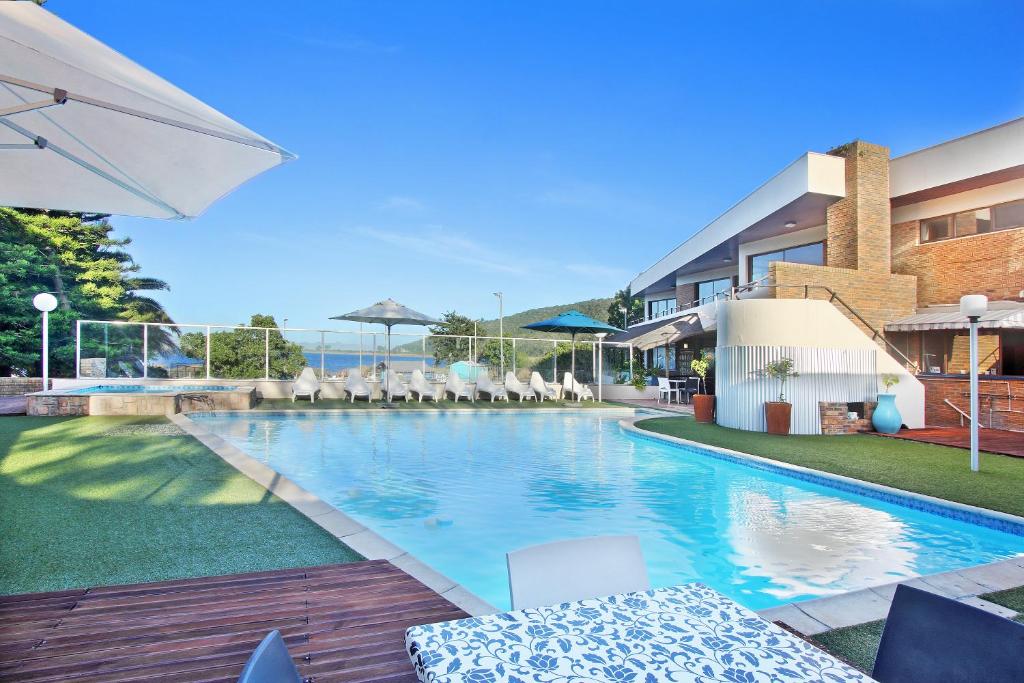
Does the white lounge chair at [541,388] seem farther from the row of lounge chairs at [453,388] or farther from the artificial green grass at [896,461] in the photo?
the artificial green grass at [896,461]

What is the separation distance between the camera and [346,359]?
54.1 ft

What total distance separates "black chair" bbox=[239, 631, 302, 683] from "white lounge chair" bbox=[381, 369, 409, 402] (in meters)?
14.7

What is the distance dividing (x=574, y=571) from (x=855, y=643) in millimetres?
1732

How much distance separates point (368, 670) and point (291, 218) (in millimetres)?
25804

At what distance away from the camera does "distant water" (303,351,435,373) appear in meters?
16.1

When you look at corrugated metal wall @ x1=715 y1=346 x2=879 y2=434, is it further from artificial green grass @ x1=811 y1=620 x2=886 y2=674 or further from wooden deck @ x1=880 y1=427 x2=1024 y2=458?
artificial green grass @ x1=811 y1=620 x2=886 y2=674

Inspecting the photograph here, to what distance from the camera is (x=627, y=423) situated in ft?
38.4

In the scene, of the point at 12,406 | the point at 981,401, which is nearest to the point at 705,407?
the point at 981,401

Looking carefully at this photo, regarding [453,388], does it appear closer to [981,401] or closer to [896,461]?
[896,461]

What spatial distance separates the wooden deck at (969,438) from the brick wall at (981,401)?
1.43 ft

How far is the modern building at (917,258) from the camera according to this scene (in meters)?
11.2

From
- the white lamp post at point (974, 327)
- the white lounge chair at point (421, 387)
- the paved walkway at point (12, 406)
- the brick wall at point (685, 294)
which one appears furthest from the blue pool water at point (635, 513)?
the brick wall at point (685, 294)

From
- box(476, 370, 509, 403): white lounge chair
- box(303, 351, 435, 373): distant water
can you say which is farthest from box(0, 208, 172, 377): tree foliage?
box(476, 370, 509, 403): white lounge chair

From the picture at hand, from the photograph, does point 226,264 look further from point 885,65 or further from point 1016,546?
point 1016,546
